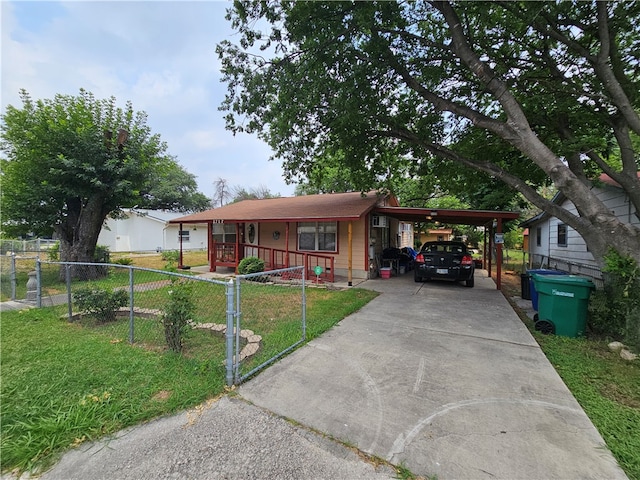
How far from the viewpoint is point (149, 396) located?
9.27 feet

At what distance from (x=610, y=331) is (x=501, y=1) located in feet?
20.9

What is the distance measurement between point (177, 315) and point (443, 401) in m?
3.45

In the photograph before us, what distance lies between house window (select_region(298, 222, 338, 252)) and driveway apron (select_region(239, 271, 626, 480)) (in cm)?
652

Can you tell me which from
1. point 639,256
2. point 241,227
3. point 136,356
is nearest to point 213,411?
point 136,356

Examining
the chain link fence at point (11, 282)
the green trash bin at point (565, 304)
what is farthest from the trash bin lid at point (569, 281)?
the chain link fence at point (11, 282)

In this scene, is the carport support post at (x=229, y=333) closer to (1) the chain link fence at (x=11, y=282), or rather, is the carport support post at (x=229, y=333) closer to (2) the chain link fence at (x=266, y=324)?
(2) the chain link fence at (x=266, y=324)

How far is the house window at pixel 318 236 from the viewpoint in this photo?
37.1 ft

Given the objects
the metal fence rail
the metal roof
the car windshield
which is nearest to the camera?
the metal fence rail

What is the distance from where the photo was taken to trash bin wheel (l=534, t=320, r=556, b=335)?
488 centimetres

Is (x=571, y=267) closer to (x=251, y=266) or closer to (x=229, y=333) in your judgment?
(x=251, y=266)

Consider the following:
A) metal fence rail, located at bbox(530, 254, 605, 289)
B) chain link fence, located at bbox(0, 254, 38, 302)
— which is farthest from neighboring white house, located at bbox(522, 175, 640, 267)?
chain link fence, located at bbox(0, 254, 38, 302)

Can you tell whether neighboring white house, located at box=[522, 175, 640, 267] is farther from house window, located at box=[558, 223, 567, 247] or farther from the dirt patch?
the dirt patch

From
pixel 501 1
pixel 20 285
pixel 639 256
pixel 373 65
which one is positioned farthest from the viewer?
pixel 20 285

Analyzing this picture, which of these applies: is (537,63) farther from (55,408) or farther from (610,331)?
(55,408)
